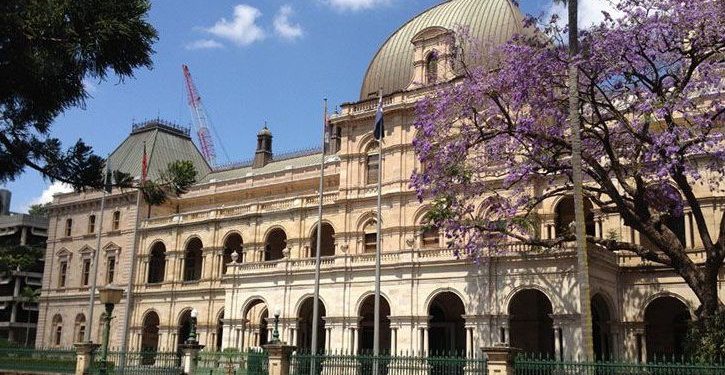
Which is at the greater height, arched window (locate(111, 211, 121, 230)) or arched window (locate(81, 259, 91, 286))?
arched window (locate(111, 211, 121, 230))

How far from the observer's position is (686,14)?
2114 centimetres

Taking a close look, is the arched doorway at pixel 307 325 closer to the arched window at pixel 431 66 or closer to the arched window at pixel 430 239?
the arched window at pixel 430 239

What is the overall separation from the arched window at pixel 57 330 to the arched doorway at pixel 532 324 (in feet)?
113

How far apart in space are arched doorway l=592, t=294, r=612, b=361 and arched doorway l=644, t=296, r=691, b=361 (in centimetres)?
204

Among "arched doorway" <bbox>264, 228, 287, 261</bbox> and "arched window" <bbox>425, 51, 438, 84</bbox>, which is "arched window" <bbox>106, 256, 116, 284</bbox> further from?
"arched window" <bbox>425, 51, 438, 84</bbox>

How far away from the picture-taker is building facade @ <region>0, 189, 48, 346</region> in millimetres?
70062

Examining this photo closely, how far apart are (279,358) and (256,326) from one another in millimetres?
18077

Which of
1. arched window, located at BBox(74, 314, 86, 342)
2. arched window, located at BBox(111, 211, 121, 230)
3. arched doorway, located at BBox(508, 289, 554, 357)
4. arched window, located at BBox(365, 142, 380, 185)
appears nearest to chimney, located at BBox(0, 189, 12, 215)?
arched doorway, located at BBox(508, 289, 554, 357)

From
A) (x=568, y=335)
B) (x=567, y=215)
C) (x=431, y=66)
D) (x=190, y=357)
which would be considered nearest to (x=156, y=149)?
(x=431, y=66)

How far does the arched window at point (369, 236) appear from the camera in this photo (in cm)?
3944

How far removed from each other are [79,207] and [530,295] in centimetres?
3518

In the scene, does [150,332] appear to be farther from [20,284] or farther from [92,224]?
[20,284]

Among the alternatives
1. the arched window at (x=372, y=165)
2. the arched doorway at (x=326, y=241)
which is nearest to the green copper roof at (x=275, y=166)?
the arched doorway at (x=326, y=241)

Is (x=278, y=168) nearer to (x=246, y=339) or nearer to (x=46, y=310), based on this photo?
(x=246, y=339)
